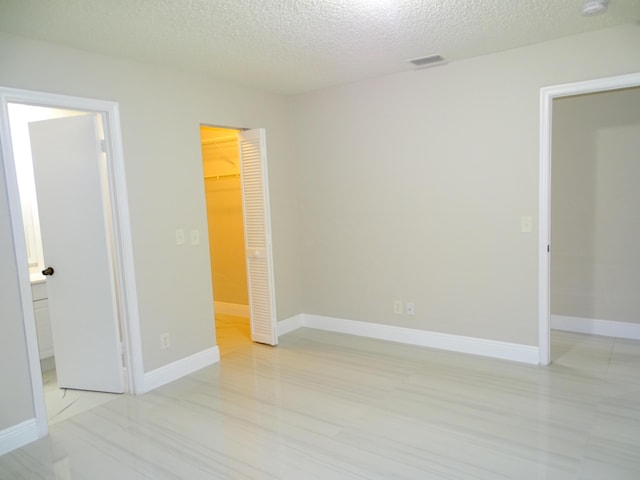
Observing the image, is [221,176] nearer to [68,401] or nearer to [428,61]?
[428,61]

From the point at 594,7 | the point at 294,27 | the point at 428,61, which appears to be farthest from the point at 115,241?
the point at 594,7

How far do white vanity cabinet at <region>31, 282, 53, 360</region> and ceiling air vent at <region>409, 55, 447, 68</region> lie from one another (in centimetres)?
369

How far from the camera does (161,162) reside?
3.43 metres

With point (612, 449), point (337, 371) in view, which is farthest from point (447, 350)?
point (612, 449)

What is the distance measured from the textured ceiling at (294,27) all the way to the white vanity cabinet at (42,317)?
2131 mm

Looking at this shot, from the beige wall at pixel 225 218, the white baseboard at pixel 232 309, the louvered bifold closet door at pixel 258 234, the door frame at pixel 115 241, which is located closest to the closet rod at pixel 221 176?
the beige wall at pixel 225 218

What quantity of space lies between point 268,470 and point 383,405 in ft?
3.18

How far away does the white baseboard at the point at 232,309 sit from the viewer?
5391 mm

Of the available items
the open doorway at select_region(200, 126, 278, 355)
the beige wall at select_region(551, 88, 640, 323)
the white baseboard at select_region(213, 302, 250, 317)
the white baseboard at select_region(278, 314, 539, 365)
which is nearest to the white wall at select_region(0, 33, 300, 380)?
the open doorway at select_region(200, 126, 278, 355)

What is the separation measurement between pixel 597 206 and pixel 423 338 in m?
2.02

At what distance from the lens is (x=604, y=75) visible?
3061mm

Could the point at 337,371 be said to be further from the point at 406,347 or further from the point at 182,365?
the point at 182,365

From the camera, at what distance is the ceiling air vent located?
3.48 m

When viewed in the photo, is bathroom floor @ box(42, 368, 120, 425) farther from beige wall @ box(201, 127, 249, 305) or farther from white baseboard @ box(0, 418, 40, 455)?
beige wall @ box(201, 127, 249, 305)
